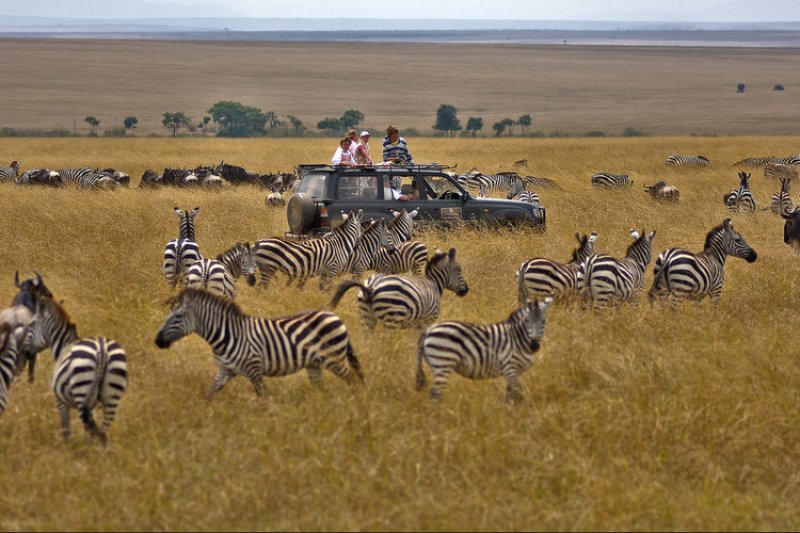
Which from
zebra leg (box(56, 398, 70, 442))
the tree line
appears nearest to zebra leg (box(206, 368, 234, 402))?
zebra leg (box(56, 398, 70, 442))

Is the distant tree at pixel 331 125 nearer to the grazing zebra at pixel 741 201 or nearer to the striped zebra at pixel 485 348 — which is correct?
the grazing zebra at pixel 741 201

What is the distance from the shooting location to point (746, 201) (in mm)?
21875

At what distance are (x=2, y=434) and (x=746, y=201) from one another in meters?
17.1

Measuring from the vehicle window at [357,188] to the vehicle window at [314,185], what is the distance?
0.23m

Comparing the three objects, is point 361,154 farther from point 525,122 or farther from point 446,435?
point 525,122

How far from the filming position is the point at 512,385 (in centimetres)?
845

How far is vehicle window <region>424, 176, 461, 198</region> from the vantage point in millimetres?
16741

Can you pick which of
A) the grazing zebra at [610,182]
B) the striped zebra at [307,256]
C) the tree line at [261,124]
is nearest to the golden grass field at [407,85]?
the tree line at [261,124]

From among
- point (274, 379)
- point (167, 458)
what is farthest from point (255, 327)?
point (167, 458)

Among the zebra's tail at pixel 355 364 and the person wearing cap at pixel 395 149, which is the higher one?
the person wearing cap at pixel 395 149

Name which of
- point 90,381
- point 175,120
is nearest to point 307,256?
point 90,381

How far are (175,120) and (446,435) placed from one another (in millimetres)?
75116

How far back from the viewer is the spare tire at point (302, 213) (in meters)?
15.1

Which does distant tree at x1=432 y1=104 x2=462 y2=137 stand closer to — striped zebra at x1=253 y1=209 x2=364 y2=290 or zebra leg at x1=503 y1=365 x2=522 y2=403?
striped zebra at x1=253 y1=209 x2=364 y2=290
